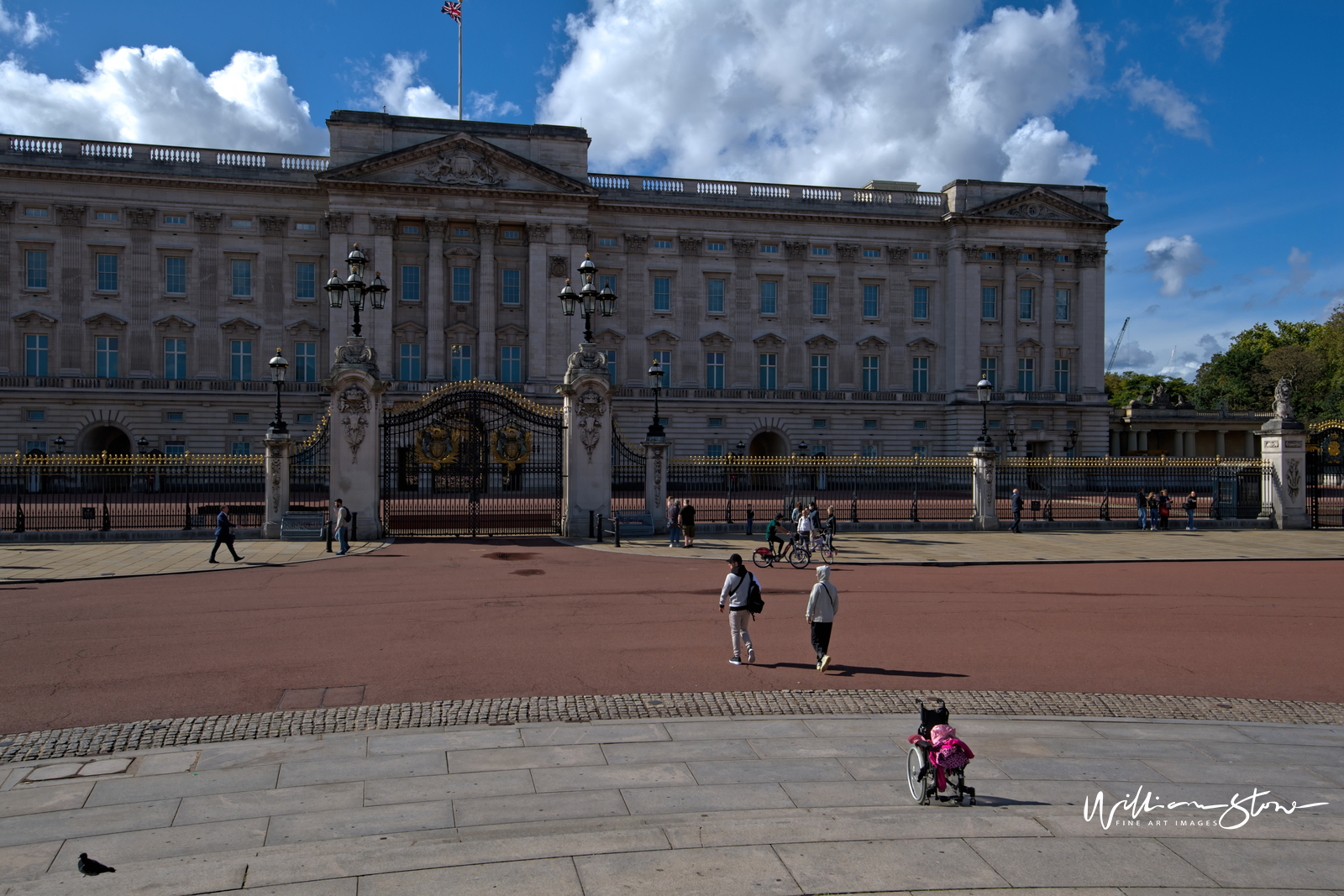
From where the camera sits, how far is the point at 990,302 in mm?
61781

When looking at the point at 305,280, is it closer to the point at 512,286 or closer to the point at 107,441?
the point at 512,286

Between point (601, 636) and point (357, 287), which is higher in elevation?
point (357, 287)

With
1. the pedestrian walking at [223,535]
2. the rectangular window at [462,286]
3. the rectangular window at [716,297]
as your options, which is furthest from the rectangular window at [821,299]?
the pedestrian walking at [223,535]

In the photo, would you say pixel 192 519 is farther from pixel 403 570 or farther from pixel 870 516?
pixel 870 516

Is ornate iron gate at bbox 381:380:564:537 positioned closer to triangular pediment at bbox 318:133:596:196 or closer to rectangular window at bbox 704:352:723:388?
triangular pediment at bbox 318:133:596:196

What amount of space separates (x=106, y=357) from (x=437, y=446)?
3587cm

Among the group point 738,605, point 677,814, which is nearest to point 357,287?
point 738,605

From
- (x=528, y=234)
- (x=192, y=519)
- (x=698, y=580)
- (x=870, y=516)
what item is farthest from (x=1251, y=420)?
(x=192, y=519)

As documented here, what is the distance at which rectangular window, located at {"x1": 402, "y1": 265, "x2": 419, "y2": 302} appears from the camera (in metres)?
54.6

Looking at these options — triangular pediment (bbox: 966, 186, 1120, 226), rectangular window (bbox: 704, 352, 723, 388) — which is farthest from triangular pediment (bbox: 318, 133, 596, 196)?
triangular pediment (bbox: 966, 186, 1120, 226)

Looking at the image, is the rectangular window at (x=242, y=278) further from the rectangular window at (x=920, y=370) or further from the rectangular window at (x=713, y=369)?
the rectangular window at (x=920, y=370)

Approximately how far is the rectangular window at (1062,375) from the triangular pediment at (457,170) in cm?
3525

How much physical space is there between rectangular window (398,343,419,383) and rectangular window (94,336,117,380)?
54.6 feet

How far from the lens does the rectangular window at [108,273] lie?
5219cm
